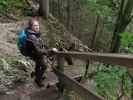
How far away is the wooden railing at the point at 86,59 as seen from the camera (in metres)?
2.44

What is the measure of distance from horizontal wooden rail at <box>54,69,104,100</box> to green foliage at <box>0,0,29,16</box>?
255 inches

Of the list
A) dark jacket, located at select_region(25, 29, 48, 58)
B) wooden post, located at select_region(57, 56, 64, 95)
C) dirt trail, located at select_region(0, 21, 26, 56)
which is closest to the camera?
dark jacket, located at select_region(25, 29, 48, 58)

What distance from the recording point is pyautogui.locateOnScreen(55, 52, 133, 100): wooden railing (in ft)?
8.00

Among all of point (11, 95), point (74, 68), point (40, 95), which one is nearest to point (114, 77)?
point (40, 95)

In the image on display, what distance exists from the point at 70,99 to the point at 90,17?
8.10m

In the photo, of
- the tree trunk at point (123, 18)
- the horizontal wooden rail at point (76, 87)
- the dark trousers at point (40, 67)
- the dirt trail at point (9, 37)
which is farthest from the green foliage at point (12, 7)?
the horizontal wooden rail at point (76, 87)

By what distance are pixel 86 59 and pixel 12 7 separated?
813 cm

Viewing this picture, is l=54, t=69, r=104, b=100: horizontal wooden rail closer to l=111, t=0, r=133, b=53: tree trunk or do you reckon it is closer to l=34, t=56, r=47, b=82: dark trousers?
l=34, t=56, r=47, b=82: dark trousers

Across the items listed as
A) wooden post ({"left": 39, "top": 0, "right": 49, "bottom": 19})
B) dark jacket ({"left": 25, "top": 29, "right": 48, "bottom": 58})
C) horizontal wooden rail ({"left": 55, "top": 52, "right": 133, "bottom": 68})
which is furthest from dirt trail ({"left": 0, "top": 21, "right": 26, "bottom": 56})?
horizontal wooden rail ({"left": 55, "top": 52, "right": 133, "bottom": 68})

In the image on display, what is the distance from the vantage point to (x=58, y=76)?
15.7 ft

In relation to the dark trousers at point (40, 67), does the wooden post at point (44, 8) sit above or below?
above

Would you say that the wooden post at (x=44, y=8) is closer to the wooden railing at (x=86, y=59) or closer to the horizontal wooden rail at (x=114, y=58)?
the wooden railing at (x=86, y=59)

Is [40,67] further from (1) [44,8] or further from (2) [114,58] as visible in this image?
(1) [44,8]

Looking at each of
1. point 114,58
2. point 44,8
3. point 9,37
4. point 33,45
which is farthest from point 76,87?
point 44,8
